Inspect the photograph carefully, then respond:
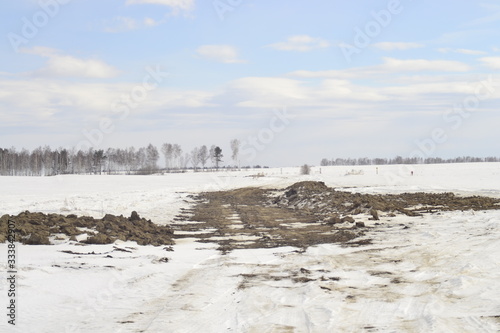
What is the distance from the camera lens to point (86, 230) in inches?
563

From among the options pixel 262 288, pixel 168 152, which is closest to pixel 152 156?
pixel 168 152

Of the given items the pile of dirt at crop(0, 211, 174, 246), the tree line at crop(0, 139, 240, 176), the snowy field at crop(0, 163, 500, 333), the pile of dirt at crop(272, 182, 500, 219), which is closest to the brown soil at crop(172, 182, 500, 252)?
the pile of dirt at crop(272, 182, 500, 219)

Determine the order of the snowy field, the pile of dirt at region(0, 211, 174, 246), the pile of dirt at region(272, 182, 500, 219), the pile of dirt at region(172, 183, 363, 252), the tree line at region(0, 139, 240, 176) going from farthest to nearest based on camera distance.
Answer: the tree line at region(0, 139, 240, 176) < the pile of dirt at region(272, 182, 500, 219) < the pile of dirt at region(172, 183, 363, 252) < the pile of dirt at region(0, 211, 174, 246) < the snowy field

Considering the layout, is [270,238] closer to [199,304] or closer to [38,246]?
[38,246]

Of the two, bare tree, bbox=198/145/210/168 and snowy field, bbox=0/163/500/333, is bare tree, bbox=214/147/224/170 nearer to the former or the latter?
bare tree, bbox=198/145/210/168

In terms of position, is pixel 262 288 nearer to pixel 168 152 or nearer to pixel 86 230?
pixel 86 230

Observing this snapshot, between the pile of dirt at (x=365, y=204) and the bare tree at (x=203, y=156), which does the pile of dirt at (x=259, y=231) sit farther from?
the bare tree at (x=203, y=156)

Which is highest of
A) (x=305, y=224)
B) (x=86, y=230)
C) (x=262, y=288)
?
(x=86, y=230)

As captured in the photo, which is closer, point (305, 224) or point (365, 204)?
point (305, 224)

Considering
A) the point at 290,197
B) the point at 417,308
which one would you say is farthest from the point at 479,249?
the point at 290,197

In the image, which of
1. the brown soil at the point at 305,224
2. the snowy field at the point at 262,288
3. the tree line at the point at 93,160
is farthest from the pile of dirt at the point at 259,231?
the tree line at the point at 93,160

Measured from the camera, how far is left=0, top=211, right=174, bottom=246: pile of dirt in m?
12.5

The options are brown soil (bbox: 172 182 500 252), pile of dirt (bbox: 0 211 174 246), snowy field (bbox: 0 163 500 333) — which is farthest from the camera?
brown soil (bbox: 172 182 500 252)

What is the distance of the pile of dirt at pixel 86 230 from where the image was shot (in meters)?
12.5
